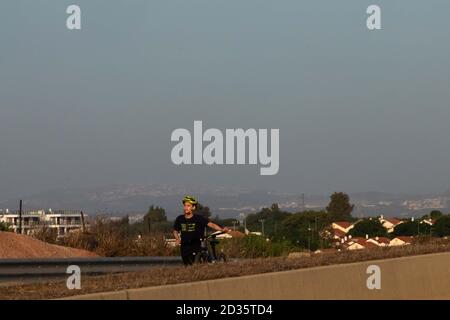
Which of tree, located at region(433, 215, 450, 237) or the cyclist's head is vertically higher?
the cyclist's head

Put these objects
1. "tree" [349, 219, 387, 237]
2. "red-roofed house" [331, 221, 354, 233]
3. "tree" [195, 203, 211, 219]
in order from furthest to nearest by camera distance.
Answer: "red-roofed house" [331, 221, 354, 233]
"tree" [349, 219, 387, 237]
"tree" [195, 203, 211, 219]

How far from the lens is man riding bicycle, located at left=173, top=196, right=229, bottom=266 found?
15.8 metres

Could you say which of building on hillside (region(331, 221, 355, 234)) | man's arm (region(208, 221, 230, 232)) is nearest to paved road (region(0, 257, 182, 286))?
man's arm (region(208, 221, 230, 232))

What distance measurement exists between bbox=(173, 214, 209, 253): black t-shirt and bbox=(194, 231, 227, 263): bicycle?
0.13 metres

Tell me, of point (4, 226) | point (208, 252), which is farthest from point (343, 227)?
point (208, 252)

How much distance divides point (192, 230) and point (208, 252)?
1.67 feet

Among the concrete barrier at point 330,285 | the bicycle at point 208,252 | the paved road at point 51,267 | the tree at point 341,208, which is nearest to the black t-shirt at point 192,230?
the bicycle at point 208,252

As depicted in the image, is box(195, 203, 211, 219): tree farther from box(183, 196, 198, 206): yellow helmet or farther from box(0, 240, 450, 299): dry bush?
box(0, 240, 450, 299): dry bush

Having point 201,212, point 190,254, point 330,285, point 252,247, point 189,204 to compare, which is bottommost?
point 252,247

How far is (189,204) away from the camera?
1577 cm

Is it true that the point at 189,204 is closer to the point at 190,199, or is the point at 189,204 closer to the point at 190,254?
the point at 190,199

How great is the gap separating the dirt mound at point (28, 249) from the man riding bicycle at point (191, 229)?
711 centimetres

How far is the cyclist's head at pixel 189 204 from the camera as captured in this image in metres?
15.7

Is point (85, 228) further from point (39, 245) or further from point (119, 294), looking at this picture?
A: point (119, 294)
